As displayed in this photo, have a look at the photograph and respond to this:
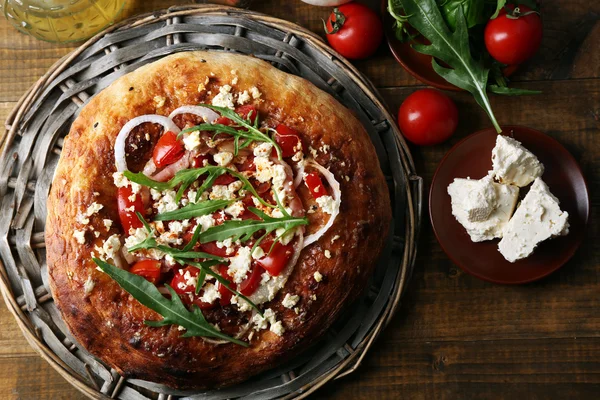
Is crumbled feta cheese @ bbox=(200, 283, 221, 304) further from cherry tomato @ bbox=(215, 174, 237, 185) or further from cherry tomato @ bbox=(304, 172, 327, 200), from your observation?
cherry tomato @ bbox=(304, 172, 327, 200)

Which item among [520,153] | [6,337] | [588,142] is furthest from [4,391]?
[588,142]

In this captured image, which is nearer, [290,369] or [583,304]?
[290,369]

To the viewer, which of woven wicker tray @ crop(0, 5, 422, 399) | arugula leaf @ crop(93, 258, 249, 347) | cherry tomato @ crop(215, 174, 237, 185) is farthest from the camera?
woven wicker tray @ crop(0, 5, 422, 399)

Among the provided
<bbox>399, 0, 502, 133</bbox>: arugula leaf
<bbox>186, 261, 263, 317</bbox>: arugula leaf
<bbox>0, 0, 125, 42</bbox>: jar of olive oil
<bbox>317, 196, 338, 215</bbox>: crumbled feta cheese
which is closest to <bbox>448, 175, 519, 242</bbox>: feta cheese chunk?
<bbox>399, 0, 502, 133</bbox>: arugula leaf

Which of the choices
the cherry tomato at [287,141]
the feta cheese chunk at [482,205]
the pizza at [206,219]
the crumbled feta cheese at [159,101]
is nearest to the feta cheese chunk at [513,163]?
the feta cheese chunk at [482,205]

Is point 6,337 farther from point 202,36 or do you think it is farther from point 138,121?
point 202,36

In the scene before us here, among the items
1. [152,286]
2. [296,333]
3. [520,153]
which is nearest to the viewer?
[152,286]

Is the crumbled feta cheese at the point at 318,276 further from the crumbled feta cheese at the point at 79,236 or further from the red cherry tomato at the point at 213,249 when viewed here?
the crumbled feta cheese at the point at 79,236
